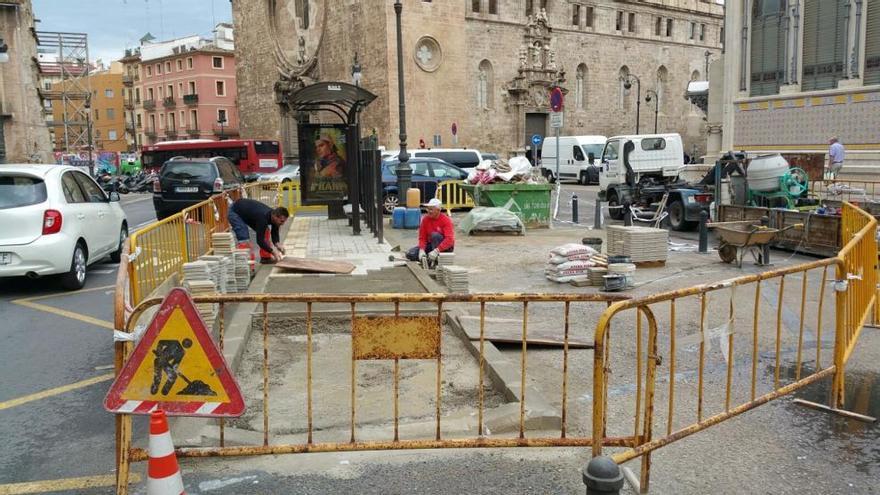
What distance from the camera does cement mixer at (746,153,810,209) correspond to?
43.8 ft

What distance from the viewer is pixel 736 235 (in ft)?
35.6

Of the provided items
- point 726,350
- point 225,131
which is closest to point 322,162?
point 726,350

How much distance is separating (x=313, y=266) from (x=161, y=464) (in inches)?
271

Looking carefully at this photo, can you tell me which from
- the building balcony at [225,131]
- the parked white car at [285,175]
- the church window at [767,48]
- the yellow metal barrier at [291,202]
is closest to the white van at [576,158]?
the church window at [767,48]

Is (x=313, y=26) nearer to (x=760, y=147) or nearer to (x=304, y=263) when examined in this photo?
(x=760, y=147)

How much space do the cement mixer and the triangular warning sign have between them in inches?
496

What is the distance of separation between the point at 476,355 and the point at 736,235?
633cm

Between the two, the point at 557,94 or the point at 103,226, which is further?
the point at 557,94

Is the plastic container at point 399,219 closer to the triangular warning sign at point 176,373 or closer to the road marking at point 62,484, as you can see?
the road marking at point 62,484

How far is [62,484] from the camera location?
12.9 ft

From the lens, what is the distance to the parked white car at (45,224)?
345 inches

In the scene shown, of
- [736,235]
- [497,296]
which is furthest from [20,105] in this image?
[497,296]

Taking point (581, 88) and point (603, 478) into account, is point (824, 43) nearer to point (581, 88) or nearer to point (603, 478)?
point (603, 478)

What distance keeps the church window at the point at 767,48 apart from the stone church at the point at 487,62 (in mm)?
20130
